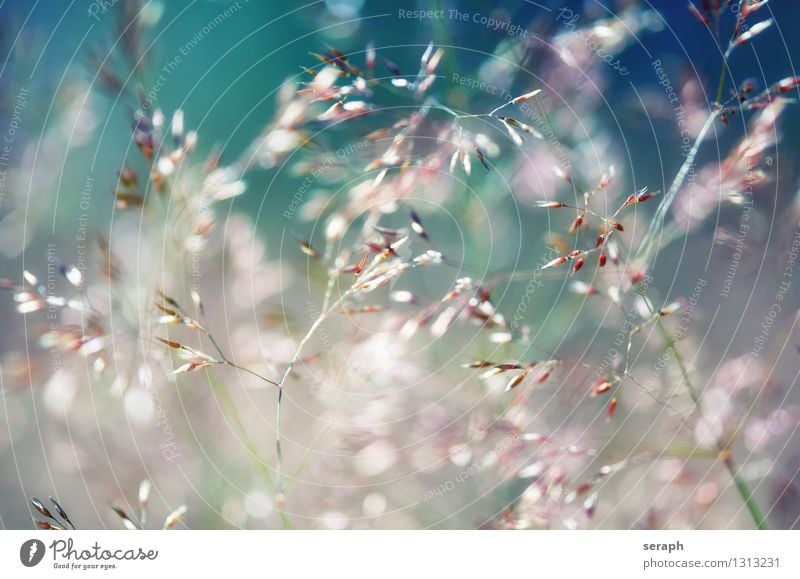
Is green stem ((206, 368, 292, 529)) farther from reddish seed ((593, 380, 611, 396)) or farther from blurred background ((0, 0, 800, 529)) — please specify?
reddish seed ((593, 380, 611, 396))

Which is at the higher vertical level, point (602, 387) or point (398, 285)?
point (398, 285)

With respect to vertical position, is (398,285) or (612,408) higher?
(398,285)

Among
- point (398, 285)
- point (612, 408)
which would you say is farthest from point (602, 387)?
point (398, 285)

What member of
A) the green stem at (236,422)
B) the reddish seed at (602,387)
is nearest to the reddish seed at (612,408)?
the reddish seed at (602,387)

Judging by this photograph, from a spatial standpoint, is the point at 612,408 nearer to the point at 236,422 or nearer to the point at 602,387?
the point at 602,387

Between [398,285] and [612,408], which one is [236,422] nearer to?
[398,285]

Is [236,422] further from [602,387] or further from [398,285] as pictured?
[602,387]

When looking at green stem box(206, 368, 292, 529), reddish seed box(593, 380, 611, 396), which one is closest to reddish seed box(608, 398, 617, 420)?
reddish seed box(593, 380, 611, 396)

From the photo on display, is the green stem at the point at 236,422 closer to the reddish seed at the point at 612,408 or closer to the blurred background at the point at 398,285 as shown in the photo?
the blurred background at the point at 398,285

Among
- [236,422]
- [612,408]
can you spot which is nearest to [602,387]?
[612,408]

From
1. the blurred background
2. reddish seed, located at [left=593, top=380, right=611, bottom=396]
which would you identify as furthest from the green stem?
reddish seed, located at [left=593, top=380, right=611, bottom=396]

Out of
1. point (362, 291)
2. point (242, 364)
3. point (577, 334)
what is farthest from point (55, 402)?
point (577, 334)

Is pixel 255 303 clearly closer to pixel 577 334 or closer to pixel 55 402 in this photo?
pixel 55 402

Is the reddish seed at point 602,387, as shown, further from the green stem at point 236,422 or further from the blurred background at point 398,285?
the green stem at point 236,422
